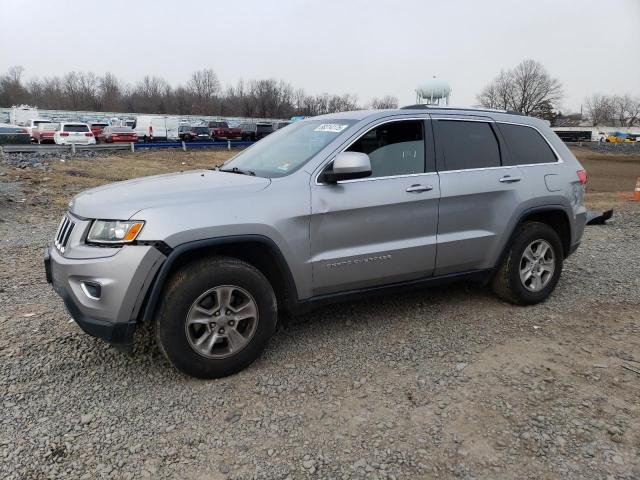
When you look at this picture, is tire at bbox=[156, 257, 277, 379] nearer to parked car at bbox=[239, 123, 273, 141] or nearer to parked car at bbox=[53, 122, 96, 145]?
parked car at bbox=[53, 122, 96, 145]

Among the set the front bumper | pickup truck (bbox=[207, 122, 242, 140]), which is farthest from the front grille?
pickup truck (bbox=[207, 122, 242, 140])

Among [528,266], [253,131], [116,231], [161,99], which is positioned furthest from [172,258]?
[161,99]

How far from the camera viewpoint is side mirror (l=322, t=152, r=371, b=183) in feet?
11.2

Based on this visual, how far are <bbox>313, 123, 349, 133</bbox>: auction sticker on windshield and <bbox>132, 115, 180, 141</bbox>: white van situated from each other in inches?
1397

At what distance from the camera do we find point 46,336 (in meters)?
3.93

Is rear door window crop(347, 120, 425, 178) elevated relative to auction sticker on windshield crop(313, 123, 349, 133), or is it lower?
lower

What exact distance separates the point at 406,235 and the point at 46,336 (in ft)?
9.72

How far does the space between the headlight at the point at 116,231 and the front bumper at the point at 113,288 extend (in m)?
0.07

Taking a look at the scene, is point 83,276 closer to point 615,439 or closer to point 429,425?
point 429,425

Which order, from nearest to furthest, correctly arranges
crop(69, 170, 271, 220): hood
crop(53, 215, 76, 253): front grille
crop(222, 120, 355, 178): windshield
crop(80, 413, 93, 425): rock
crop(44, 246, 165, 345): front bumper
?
crop(80, 413, 93, 425): rock < crop(44, 246, 165, 345): front bumper < crop(69, 170, 271, 220): hood < crop(53, 215, 76, 253): front grille < crop(222, 120, 355, 178): windshield

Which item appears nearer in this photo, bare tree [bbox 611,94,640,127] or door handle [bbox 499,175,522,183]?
door handle [bbox 499,175,522,183]

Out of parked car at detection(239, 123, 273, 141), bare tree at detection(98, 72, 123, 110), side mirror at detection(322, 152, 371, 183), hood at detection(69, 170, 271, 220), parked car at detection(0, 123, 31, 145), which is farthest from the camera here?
bare tree at detection(98, 72, 123, 110)

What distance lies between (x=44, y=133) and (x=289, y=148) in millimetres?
31684

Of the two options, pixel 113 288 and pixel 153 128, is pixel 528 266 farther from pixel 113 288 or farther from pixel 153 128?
pixel 153 128
